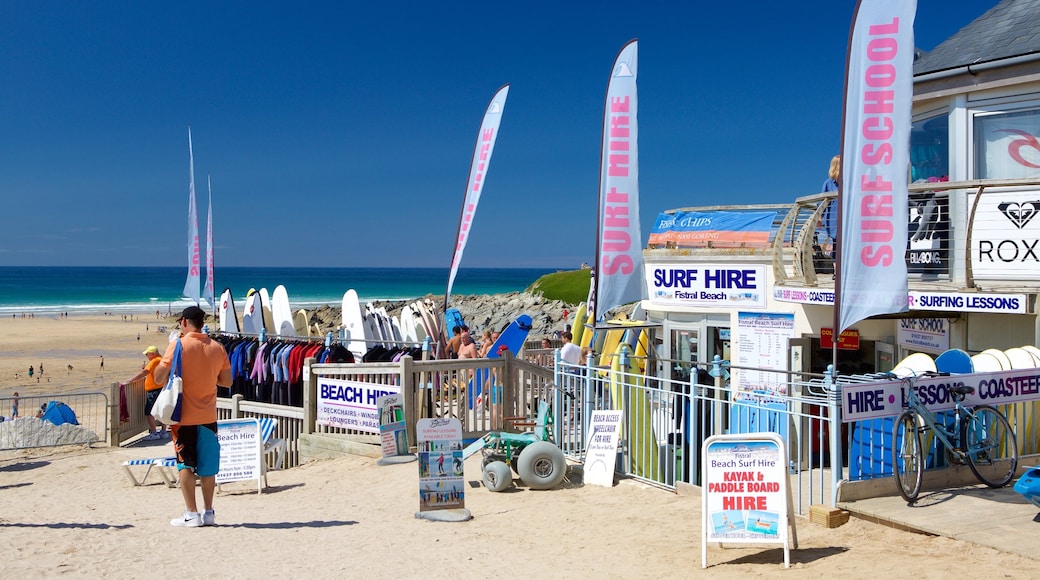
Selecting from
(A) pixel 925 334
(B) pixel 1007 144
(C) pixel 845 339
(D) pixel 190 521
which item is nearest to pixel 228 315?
(D) pixel 190 521

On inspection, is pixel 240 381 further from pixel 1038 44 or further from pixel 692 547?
pixel 1038 44

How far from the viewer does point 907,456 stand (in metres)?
7.43

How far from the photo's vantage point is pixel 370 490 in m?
10.1

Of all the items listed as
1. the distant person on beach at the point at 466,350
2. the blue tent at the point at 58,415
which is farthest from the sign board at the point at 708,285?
the blue tent at the point at 58,415

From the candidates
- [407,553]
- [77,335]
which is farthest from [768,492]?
[77,335]

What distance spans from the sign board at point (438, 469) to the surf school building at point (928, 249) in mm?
4949

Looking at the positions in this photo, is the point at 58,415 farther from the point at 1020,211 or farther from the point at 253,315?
the point at 1020,211

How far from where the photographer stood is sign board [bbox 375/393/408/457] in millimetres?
11492

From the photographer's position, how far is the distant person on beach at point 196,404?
298 inches

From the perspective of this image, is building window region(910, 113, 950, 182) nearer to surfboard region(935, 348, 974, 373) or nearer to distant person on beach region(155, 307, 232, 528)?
surfboard region(935, 348, 974, 373)

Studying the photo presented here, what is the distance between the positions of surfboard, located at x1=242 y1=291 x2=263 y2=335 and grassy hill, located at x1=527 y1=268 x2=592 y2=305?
26.9 meters

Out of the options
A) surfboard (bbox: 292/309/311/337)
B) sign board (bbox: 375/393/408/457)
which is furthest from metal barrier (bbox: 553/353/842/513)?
surfboard (bbox: 292/309/311/337)

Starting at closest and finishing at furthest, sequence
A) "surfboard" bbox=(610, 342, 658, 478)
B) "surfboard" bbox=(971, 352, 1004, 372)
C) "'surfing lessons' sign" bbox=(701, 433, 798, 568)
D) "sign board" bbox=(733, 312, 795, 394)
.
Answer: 1. "'surfing lessons' sign" bbox=(701, 433, 798, 568)
2. "surfboard" bbox=(971, 352, 1004, 372)
3. "surfboard" bbox=(610, 342, 658, 478)
4. "sign board" bbox=(733, 312, 795, 394)

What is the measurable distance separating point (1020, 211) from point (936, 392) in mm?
3451
